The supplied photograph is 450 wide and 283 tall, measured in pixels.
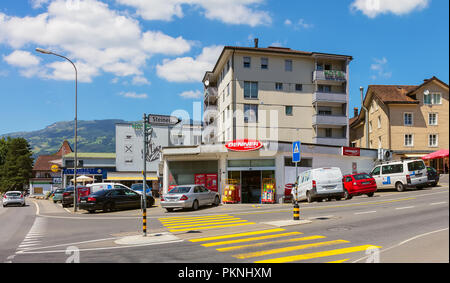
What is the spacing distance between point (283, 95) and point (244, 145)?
1809 cm

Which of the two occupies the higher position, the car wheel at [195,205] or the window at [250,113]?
Answer: the window at [250,113]

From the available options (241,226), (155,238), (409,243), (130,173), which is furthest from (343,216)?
(130,173)

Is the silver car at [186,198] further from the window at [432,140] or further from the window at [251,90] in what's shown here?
the window at [432,140]

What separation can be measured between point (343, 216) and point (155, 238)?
8.35 m

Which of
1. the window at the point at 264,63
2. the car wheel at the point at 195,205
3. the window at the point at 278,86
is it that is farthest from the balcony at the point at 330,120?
the car wheel at the point at 195,205

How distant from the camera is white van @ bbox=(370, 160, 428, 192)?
2727 cm

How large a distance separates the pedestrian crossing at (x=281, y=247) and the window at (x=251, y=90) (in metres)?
32.6

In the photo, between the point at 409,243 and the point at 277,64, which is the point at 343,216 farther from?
the point at 277,64

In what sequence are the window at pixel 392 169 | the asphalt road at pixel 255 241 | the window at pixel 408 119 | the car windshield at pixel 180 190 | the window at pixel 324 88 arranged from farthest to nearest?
the window at pixel 324 88
the window at pixel 408 119
the window at pixel 392 169
the car windshield at pixel 180 190
the asphalt road at pixel 255 241

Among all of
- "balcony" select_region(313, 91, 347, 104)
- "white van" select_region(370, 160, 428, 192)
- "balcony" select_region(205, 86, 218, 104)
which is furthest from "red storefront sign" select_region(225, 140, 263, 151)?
"balcony" select_region(205, 86, 218, 104)

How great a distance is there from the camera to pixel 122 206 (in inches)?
1021

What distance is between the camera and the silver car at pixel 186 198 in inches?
917

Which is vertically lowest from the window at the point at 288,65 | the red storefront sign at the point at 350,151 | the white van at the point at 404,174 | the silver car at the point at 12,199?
the silver car at the point at 12,199

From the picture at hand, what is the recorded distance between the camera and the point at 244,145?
29750mm
